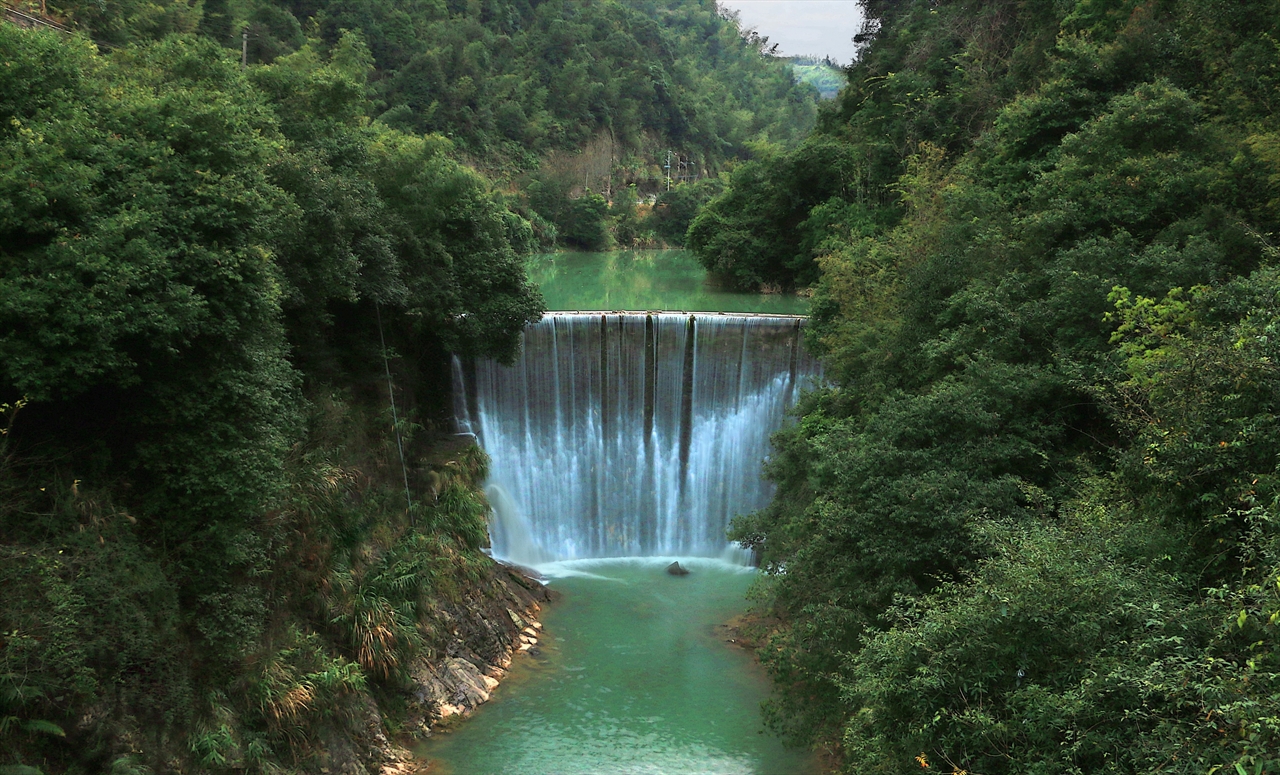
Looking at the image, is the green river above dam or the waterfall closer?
the green river above dam

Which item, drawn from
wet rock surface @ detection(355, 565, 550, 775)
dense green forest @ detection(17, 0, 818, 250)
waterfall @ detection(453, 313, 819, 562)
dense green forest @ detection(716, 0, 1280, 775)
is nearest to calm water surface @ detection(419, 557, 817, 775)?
wet rock surface @ detection(355, 565, 550, 775)

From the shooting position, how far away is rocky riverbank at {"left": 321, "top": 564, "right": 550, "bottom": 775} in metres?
12.0

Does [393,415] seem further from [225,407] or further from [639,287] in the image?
[639,287]

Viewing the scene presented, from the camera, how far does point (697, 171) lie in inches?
3130

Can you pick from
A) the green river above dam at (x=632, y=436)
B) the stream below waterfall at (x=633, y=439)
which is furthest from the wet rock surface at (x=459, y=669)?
the green river above dam at (x=632, y=436)

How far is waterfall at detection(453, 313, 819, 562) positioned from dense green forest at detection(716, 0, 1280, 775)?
2.75 meters

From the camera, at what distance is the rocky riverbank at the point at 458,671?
11992 mm

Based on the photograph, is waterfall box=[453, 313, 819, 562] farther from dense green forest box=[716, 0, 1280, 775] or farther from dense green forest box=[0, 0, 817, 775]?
dense green forest box=[716, 0, 1280, 775]

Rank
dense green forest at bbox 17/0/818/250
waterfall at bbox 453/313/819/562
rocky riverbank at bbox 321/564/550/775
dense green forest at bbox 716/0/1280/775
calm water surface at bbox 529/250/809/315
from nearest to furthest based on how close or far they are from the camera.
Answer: dense green forest at bbox 716/0/1280/775 < rocky riverbank at bbox 321/564/550/775 < waterfall at bbox 453/313/819/562 < calm water surface at bbox 529/250/809/315 < dense green forest at bbox 17/0/818/250

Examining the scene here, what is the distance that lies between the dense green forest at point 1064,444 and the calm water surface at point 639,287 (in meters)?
9.39

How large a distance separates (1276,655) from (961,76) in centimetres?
2368

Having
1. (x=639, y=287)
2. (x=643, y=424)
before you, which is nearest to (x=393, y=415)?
(x=643, y=424)

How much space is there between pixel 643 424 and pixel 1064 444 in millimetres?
11521

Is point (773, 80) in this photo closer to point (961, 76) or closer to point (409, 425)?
point (961, 76)
